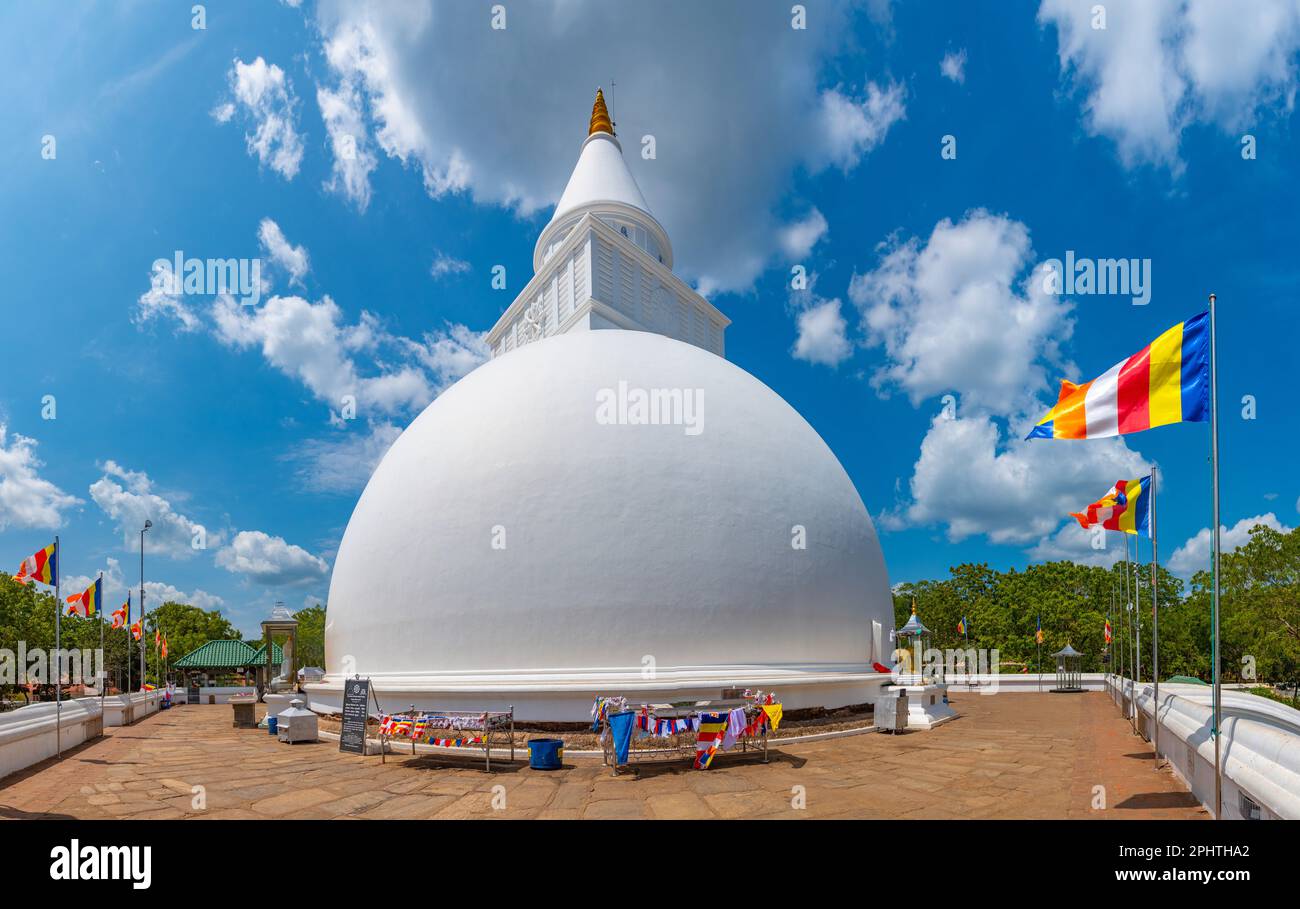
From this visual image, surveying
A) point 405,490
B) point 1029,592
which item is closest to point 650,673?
point 405,490

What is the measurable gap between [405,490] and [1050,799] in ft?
44.8

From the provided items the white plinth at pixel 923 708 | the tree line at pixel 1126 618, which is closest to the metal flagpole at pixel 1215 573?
the white plinth at pixel 923 708

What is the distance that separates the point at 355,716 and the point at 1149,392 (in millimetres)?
13561

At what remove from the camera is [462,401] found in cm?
1753

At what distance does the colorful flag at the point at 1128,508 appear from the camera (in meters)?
12.9

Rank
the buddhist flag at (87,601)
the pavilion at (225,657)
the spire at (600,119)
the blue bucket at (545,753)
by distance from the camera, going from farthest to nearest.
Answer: the pavilion at (225,657)
the spire at (600,119)
the buddhist flag at (87,601)
the blue bucket at (545,753)

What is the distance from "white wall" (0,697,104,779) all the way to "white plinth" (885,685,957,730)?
1687 centimetres

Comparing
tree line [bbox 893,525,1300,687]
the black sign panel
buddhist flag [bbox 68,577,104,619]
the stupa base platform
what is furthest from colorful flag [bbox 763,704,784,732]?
tree line [bbox 893,525,1300,687]

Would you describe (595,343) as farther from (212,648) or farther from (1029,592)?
(1029,592)

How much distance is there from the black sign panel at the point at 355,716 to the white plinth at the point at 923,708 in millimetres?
11397

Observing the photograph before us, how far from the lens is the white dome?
13.6 meters

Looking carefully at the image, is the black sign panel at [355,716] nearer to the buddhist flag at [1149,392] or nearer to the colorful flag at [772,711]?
the colorful flag at [772,711]

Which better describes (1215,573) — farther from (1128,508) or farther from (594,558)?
(594,558)

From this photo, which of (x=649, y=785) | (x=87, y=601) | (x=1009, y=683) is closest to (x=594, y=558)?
(x=649, y=785)
